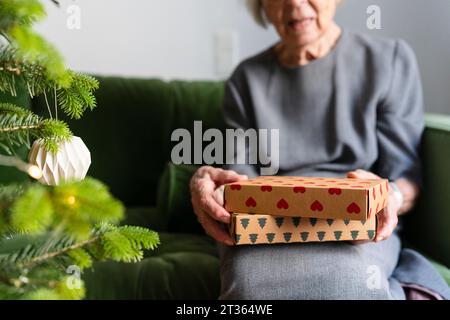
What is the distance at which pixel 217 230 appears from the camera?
106 centimetres

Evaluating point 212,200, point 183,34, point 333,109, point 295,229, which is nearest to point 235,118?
point 333,109

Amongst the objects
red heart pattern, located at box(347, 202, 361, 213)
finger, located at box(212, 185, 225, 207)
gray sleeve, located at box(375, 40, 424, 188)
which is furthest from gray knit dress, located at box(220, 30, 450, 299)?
red heart pattern, located at box(347, 202, 361, 213)

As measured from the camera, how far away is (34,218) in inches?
18.3

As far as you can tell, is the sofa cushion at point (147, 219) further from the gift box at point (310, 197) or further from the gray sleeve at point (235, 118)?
the gift box at point (310, 197)

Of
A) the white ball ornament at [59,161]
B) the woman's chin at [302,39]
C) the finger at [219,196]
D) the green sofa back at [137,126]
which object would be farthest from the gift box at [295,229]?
the green sofa back at [137,126]

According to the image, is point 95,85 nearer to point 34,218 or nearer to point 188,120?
point 34,218

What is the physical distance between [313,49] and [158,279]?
0.62 meters

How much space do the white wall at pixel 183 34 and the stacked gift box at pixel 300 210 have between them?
952 mm

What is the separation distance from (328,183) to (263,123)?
1.29 ft

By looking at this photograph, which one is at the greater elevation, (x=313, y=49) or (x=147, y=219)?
(x=313, y=49)

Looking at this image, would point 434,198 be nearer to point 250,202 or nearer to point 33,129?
point 250,202

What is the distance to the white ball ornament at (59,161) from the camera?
659mm

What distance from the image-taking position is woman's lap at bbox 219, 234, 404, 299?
0.97 metres
